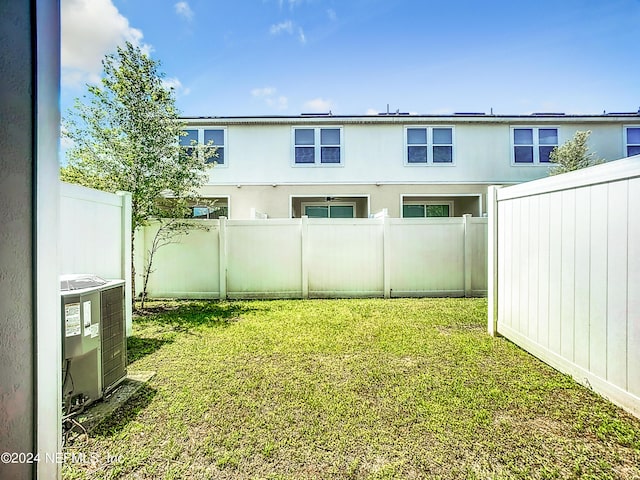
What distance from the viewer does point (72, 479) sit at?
188 centimetres

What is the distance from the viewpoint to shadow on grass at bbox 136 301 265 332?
5.25m

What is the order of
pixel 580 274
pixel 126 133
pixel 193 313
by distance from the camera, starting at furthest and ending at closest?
pixel 126 133
pixel 193 313
pixel 580 274

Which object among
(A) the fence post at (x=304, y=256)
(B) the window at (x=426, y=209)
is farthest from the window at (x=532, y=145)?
(A) the fence post at (x=304, y=256)

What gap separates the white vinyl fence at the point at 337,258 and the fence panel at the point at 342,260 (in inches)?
0.9

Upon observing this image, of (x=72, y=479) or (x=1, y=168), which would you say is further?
(x=72, y=479)

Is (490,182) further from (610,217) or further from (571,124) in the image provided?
(610,217)

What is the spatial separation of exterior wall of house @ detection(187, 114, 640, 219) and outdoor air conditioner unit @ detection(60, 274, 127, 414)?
8177mm

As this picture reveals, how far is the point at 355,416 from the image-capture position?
2504 millimetres

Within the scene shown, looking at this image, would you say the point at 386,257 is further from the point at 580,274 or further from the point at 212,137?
the point at 212,137

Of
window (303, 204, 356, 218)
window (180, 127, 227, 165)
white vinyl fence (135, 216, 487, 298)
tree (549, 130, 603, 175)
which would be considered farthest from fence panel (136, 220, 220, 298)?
tree (549, 130, 603, 175)

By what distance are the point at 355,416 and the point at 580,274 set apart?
2.64 m

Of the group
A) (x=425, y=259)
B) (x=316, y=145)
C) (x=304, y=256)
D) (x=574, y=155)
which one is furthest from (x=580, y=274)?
(x=574, y=155)

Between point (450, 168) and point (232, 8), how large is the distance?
29.2 feet

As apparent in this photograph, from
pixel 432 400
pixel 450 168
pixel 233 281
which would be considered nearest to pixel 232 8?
pixel 233 281
